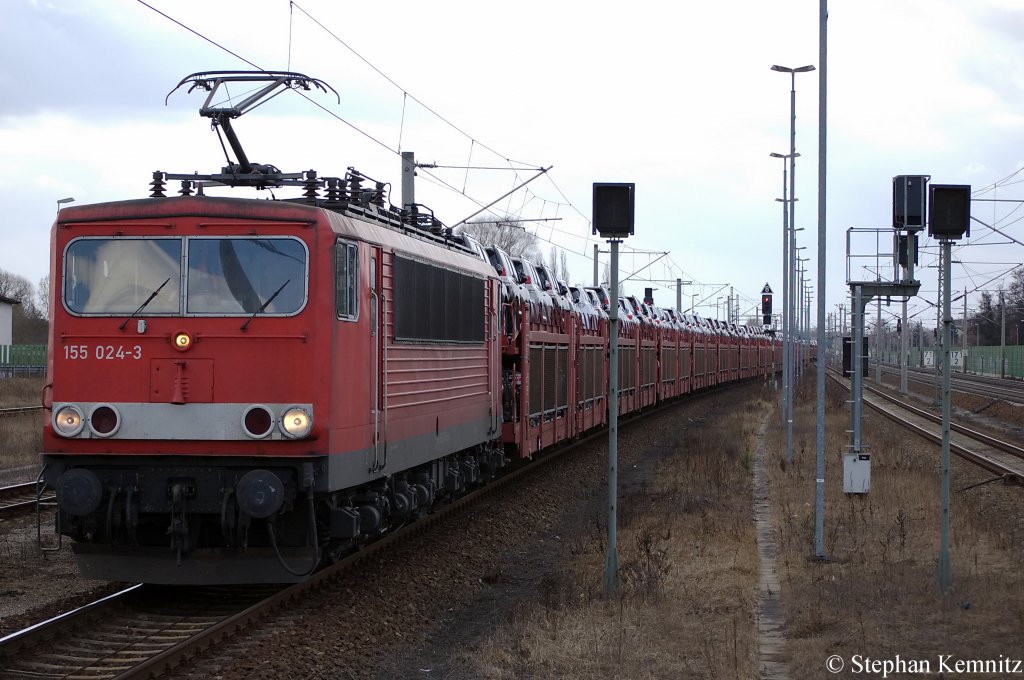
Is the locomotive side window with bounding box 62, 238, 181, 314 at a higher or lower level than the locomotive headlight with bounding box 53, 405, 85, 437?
higher

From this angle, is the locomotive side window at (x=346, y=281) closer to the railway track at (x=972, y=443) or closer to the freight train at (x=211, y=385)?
the freight train at (x=211, y=385)

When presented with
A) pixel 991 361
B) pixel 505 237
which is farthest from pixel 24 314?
pixel 991 361

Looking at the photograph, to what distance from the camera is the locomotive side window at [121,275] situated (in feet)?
32.2

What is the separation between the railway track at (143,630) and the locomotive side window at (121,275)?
245 cm

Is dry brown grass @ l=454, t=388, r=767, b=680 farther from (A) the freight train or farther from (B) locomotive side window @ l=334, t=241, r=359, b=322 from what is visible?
(B) locomotive side window @ l=334, t=241, r=359, b=322

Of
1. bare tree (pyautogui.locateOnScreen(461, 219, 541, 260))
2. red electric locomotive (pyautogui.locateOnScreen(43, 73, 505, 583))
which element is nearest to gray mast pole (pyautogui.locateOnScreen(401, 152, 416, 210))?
red electric locomotive (pyautogui.locateOnScreen(43, 73, 505, 583))

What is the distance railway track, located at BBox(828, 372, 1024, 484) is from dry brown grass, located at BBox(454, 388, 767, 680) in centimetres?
658

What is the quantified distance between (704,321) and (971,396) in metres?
12.8

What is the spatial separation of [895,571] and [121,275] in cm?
758

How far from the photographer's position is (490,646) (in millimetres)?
9297

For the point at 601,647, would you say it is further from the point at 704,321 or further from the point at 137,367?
the point at 704,321

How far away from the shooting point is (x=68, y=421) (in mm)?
9664

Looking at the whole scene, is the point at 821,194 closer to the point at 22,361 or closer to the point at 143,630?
the point at 143,630

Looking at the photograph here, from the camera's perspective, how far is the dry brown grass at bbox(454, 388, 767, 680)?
341 inches
